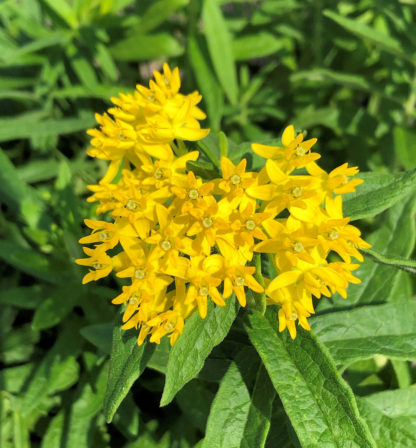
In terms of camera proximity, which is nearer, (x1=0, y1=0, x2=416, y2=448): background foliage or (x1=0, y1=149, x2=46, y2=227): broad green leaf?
(x1=0, y1=0, x2=416, y2=448): background foliage

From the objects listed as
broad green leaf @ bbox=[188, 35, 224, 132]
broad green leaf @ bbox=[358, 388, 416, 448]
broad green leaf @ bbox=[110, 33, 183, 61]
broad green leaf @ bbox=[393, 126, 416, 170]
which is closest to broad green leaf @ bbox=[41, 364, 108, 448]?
broad green leaf @ bbox=[358, 388, 416, 448]

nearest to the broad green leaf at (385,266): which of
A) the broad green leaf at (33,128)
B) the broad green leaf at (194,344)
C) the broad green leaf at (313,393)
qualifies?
the broad green leaf at (313,393)

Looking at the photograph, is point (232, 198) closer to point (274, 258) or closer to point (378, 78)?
point (274, 258)

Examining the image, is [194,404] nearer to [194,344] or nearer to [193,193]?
[194,344]

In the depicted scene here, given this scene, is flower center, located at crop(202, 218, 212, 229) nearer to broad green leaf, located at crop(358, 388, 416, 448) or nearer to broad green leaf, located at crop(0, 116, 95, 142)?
broad green leaf, located at crop(358, 388, 416, 448)

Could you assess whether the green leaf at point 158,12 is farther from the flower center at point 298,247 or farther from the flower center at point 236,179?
the flower center at point 298,247

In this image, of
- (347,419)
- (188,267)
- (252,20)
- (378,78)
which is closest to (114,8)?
(252,20)
